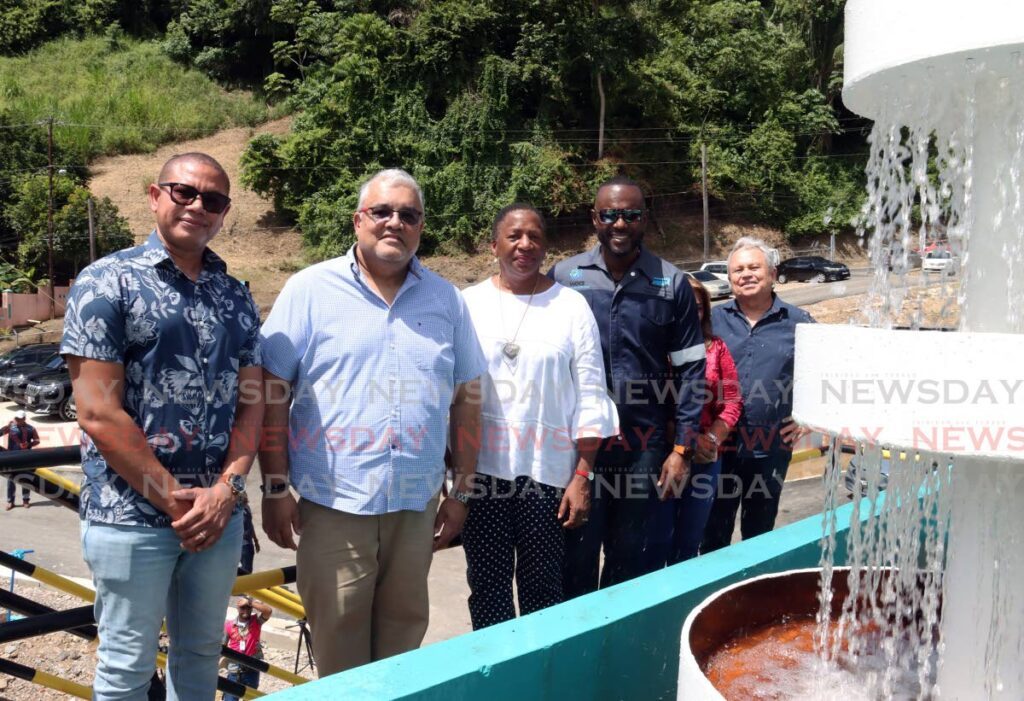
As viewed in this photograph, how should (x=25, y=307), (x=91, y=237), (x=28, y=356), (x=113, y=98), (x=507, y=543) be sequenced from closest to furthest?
(x=507, y=543) → (x=28, y=356) → (x=25, y=307) → (x=91, y=237) → (x=113, y=98)

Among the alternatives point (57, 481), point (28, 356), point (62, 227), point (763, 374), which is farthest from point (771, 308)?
point (62, 227)

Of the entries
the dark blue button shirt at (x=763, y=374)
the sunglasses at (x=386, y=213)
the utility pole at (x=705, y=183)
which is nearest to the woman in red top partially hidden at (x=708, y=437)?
the dark blue button shirt at (x=763, y=374)

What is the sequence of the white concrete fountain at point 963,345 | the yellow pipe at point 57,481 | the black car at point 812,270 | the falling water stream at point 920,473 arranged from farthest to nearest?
the black car at point 812,270
the yellow pipe at point 57,481
the falling water stream at point 920,473
the white concrete fountain at point 963,345

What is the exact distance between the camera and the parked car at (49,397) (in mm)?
17219

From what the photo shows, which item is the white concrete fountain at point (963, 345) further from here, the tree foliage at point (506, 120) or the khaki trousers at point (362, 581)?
the tree foliage at point (506, 120)

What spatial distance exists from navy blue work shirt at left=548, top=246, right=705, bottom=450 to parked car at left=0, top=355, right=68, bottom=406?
1715 cm

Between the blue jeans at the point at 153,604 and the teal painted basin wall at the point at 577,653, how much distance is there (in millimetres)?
679

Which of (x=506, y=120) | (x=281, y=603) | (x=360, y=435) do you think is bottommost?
(x=281, y=603)

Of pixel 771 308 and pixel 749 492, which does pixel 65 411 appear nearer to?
pixel 749 492

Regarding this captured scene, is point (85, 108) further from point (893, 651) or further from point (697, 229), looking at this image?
point (893, 651)

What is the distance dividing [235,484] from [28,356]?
20537 millimetres

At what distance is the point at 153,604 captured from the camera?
2363mm

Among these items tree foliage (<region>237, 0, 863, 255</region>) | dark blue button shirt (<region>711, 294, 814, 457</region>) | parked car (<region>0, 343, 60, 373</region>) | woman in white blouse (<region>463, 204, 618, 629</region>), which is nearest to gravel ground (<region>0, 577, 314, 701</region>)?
woman in white blouse (<region>463, 204, 618, 629</region>)

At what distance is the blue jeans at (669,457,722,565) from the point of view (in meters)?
3.87
